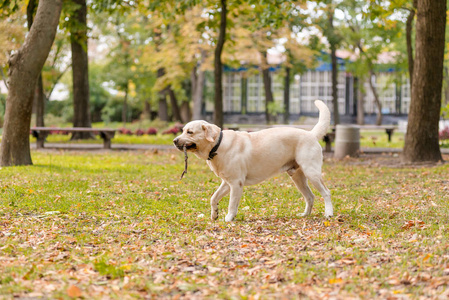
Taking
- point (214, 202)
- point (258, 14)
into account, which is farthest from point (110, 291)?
point (258, 14)

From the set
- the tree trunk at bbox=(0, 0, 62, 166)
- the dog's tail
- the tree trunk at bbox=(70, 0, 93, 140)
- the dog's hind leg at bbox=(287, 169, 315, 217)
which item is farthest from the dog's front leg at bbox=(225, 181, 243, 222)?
the tree trunk at bbox=(70, 0, 93, 140)

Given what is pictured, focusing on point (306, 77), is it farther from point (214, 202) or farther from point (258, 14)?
point (214, 202)

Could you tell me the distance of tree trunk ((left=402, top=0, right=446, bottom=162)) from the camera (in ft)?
48.8

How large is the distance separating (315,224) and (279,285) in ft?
8.68

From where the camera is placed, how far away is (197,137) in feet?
23.1

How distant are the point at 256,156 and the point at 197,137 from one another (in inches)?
35.3

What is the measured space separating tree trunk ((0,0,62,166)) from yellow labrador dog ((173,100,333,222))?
7201 mm

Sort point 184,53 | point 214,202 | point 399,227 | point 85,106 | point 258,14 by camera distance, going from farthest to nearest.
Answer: point 184,53 → point 85,106 → point 258,14 → point 214,202 → point 399,227

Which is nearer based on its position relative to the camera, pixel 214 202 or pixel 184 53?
pixel 214 202

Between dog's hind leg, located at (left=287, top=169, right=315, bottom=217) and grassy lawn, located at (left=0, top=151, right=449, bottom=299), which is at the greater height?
dog's hind leg, located at (left=287, top=169, right=315, bottom=217)

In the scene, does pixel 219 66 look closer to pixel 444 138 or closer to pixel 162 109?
pixel 444 138

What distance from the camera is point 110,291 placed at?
4.48m

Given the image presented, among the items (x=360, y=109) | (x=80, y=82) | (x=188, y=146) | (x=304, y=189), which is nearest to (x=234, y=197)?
(x=188, y=146)

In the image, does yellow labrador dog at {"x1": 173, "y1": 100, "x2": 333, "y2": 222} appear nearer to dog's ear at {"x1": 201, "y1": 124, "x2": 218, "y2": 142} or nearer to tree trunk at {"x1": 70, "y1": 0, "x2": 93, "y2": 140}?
dog's ear at {"x1": 201, "y1": 124, "x2": 218, "y2": 142}
